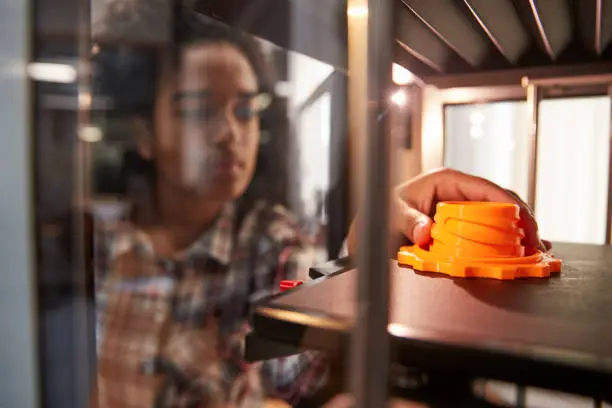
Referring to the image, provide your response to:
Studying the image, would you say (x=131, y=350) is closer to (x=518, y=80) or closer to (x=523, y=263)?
(x=523, y=263)

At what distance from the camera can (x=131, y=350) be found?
4.01 ft

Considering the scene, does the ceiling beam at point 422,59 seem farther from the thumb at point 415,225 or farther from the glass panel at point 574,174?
the glass panel at point 574,174

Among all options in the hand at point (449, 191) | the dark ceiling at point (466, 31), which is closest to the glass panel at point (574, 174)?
the dark ceiling at point (466, 31)

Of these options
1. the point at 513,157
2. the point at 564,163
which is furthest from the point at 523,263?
the point at 564,163

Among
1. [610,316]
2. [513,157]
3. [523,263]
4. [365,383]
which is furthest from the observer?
[513,157]

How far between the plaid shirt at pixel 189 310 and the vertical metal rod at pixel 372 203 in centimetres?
93

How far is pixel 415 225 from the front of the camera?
1.64 ft

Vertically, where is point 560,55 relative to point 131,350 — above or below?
above

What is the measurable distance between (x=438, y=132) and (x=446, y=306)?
3.96ft

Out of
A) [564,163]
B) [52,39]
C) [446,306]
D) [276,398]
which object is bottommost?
[276,398]

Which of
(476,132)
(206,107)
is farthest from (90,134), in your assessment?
(476,132)

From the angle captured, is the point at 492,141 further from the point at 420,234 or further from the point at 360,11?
the point at 360,11

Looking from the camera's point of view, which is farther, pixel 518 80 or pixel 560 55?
pixel 518 80

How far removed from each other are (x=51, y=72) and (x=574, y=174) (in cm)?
190
